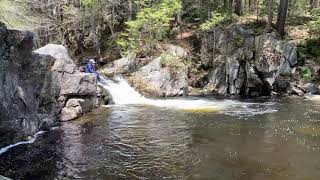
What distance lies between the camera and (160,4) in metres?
30.9

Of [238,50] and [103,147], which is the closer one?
[103,147]

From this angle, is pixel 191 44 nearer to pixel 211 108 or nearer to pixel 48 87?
pixel 211 108

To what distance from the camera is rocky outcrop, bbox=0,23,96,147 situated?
537 inches

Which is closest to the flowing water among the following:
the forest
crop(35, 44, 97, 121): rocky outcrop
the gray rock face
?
crop(35, 44, 97, 121): rocky outcrop

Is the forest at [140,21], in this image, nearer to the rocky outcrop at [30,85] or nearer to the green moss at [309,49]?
the green moss at [309,49]

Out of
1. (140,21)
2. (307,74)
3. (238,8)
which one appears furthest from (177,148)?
(238,8)

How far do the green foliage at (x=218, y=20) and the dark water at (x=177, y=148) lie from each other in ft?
35.6

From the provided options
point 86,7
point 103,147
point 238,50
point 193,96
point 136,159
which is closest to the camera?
point 136,159

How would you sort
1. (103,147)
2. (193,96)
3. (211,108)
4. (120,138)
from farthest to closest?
(193,96)
(211,108)
(120,138)
(103,147)

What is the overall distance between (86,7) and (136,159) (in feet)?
69.4

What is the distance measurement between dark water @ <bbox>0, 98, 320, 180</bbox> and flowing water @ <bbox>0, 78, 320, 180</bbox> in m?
0.03

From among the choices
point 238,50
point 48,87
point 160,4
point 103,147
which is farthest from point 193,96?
point 103,147

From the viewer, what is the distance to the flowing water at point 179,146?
10961 millimetres

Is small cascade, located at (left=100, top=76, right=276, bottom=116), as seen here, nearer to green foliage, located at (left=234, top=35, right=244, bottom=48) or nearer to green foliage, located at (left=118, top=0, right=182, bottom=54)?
green foliage, located at (left=118, top=0, right=182, bottom=54)
